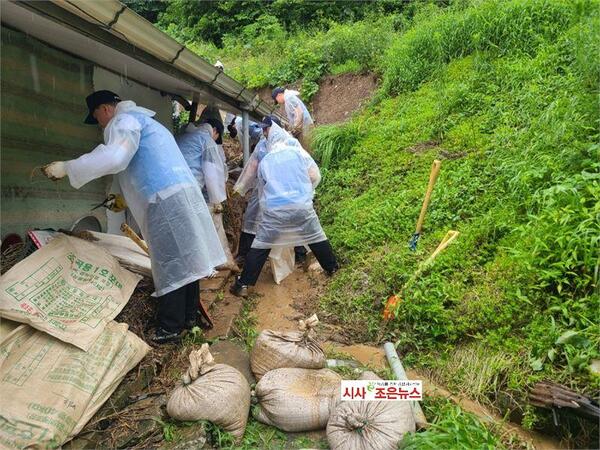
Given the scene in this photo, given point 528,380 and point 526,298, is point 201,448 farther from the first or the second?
point 526,298

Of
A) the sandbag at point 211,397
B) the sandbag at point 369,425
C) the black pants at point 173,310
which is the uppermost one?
the black pants at point 173,310

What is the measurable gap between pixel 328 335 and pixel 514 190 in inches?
91.7

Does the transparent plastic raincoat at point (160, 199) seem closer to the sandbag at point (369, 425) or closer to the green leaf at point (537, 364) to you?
the sandbag at point (369, 425)

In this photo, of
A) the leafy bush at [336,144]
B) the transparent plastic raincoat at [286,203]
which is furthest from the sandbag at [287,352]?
the leafy bush at [336,144]

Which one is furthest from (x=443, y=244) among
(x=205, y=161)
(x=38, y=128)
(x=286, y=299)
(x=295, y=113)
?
(x=295, y=113)

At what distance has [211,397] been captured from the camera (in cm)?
250

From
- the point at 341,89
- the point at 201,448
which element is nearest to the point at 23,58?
the point at 201,448

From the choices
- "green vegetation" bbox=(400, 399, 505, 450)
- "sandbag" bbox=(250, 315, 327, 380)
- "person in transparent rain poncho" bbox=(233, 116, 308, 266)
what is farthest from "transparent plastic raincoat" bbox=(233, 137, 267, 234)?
"green vegetation" bbox=(400, 399, 505, 450)

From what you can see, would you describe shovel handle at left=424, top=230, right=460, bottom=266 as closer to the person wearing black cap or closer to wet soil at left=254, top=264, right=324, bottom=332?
wet soil at left=254, top=264, right=324, bottom=332

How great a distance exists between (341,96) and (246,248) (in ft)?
19.2

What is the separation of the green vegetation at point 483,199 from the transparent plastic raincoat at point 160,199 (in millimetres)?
1695

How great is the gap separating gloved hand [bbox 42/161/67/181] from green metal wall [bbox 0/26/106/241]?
0.60 metres

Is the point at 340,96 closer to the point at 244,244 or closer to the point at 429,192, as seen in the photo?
the point at 244,244

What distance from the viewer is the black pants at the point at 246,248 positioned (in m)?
5.72
